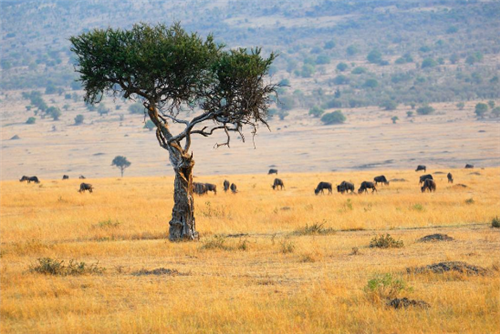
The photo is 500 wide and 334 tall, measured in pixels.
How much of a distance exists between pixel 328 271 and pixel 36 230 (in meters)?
12.0

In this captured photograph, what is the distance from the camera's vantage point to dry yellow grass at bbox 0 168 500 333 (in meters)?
9.97

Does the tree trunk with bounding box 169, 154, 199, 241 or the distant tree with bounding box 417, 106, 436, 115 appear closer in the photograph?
the tree trunk with bounding box 169, 154, 199, 241

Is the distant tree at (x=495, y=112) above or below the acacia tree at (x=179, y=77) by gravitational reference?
below

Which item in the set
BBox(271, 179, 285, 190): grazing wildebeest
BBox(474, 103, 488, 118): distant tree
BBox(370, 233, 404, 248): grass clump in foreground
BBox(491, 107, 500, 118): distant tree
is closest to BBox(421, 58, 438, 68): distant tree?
BBox(491, 107, 500, 118): distant tree

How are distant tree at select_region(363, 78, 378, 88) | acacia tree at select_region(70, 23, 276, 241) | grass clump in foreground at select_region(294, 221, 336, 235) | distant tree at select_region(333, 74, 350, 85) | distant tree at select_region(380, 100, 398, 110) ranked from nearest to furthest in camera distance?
acacia tree at select_region(70, 23, 276, 241), grass clump in foreground at select_region(294, 221, 336, 235), distant tree at select_region(380, 100, 398, 110), distant tree at select_region(363, 78, 378, 88), distant tree at select_region(333, 74, 350, 85)

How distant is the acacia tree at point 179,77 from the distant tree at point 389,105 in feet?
385

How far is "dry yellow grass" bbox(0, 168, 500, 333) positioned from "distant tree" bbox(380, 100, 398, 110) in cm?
10746

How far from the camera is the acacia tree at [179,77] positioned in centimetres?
1888

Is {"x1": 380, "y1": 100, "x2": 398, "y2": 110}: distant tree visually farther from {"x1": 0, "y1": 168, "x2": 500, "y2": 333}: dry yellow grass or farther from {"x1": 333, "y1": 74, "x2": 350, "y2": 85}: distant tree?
{"x1": 0, "y1": 168, "x2": 500, "y2": 333}: dry yellow grass

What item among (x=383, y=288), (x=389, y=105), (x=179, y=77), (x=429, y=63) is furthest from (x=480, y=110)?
(x=383, y=288)

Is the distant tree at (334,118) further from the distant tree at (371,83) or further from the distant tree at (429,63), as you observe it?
the distant tree at (429,63)

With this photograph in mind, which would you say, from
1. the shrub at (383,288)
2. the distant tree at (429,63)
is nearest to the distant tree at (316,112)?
the distant tree at (429,63)

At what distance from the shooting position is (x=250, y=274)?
13.6 meters

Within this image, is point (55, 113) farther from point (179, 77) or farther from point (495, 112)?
point (179, 77)
